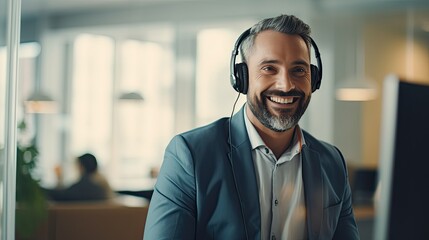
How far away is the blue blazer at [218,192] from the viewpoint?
132cm

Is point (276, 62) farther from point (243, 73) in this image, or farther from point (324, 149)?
point (324, 149)

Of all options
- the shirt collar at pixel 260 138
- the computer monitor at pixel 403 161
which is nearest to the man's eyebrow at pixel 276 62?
the shirt collar at pixel 260 138

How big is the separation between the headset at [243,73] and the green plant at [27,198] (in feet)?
2.60

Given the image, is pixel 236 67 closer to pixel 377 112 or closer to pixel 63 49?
pixel 63 49

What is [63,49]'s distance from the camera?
239 centimetres

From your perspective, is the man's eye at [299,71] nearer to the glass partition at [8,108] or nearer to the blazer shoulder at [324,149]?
the blazer shoulder at [324,149]

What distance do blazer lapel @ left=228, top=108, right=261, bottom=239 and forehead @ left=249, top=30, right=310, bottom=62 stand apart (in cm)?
19

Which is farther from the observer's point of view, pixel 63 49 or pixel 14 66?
pixel 63 49

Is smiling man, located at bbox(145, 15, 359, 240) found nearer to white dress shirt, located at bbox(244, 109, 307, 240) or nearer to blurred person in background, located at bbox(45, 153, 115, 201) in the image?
white dress shirt, located at bbox(244, 109, 307, 240)

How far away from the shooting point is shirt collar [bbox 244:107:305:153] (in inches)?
53.8

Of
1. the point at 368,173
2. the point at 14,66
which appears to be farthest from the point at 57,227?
the point at 368,173

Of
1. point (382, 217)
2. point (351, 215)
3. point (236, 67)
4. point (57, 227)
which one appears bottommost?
point (57, 227)

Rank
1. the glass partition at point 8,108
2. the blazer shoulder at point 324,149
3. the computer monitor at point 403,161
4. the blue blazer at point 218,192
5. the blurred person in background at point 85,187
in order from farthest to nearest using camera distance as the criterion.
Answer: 1. the blurred person in background at point 85,187
2. the glass partition at point 8,108
3. the blazer shoulder at point 324,149
4. the blue blazer at point 218,192
5. the computer monitor at point 403,161

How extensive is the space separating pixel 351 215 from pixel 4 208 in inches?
39.6
